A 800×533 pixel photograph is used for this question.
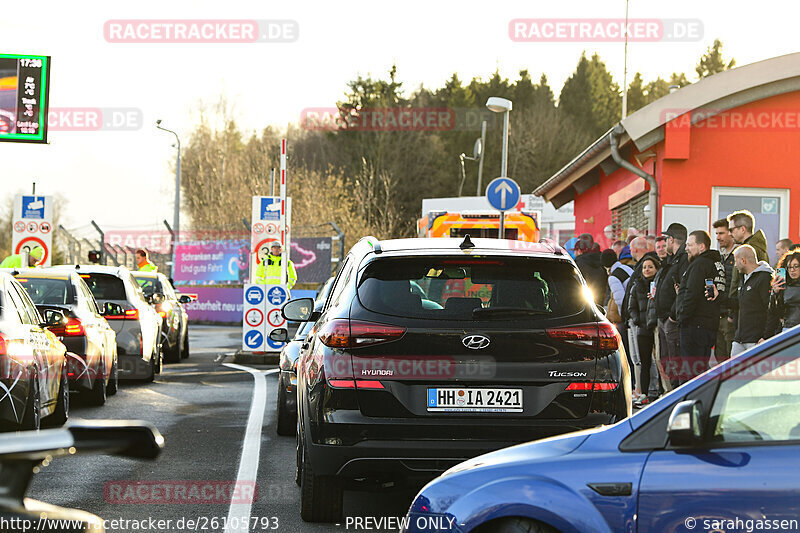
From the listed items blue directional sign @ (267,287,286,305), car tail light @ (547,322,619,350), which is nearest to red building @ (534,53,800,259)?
blue directional sign @ (267,287,286,305)

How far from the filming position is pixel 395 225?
6297 centimetres

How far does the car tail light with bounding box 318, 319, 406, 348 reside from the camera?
6176 millimetres

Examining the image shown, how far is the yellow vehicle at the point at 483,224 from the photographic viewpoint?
23.1 meters

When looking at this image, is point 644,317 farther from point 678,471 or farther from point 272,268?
point 678,471

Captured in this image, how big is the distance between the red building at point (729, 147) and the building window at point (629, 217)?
72.4 inches

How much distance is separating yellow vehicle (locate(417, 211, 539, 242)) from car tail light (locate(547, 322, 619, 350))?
16.6m

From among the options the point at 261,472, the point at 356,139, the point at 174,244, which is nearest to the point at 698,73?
the point at 356,139

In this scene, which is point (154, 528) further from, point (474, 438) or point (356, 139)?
point (356, 139)

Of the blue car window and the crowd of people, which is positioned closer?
the blue car window

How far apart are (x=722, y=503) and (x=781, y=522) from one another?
0.64 feet

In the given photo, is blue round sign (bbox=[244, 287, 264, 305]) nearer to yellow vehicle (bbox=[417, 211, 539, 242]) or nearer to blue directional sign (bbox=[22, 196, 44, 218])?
yellow vehicle (bbox=[417, 211, 539, 242])

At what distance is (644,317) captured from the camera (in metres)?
12.9

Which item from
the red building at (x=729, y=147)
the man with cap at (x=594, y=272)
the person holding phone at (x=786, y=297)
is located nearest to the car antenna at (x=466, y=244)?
the person holding phone at (x=786, y=297)

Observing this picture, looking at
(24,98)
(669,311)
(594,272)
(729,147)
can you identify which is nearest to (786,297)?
(669,311)
